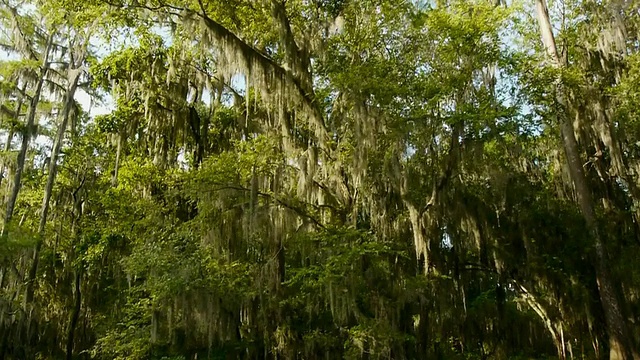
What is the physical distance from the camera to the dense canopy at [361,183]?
967cm

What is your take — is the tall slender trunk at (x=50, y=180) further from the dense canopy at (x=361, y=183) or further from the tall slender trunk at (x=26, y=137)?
the tall slender trunk at (x=26, y=137)

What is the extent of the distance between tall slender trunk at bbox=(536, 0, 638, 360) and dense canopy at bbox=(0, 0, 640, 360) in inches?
1.8

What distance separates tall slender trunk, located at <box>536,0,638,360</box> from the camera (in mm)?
9938

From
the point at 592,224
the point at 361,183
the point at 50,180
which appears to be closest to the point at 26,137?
the point at 50,180

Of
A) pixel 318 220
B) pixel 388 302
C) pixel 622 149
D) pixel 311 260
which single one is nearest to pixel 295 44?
pixel 318 220

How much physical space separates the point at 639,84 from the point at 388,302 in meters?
6.63

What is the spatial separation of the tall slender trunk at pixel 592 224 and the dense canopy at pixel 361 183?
5cm

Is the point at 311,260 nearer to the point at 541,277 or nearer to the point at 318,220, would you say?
the point at 318,220

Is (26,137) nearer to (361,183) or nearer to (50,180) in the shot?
(50,180)

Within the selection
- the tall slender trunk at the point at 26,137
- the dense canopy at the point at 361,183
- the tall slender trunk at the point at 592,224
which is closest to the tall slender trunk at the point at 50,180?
the dense canopy at the point at 361,183

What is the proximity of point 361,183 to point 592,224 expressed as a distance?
494cm

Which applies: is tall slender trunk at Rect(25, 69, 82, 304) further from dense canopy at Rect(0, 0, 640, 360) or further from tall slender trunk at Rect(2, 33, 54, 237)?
tall slender trunk at Rect(2, 33, 54, 237)

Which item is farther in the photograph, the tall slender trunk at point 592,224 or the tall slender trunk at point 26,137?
the tall slender trunk at point 26,137

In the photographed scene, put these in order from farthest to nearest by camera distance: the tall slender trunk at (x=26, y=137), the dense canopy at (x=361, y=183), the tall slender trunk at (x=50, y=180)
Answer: the tall slender trunk at (x=26, y=137) < the tall slender trunk at (x=50, y=180) < the dense canopy at (x=361, y=183)
